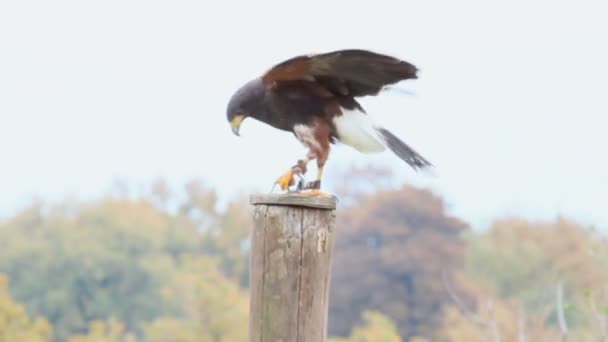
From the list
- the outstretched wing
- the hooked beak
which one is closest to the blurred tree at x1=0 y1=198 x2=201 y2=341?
the hooked beak

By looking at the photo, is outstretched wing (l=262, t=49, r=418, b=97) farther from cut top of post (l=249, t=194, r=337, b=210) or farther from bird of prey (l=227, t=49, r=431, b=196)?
cut top of post (l=249, t=194, r=337, b=210)

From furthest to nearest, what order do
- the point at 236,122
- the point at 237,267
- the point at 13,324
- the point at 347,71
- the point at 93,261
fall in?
the point at 93,261 < the point at 237,267 < the point at 13,324 < the point at 236,122 < the point at 347,71

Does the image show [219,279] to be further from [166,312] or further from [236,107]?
[236,107]

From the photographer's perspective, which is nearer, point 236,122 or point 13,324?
point 236,122

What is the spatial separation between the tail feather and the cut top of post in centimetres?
101

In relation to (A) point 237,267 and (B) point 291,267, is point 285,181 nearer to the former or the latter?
(B) point 291,267

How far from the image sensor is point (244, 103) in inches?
176

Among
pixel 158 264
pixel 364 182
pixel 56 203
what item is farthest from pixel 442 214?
pixel 56 203

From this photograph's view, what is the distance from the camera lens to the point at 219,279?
2475cm

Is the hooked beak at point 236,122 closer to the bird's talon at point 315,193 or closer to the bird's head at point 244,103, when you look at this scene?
the bird's head at point 244,103

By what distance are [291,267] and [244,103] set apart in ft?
3.84

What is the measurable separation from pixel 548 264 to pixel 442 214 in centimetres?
345

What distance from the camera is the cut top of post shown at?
11.7ft

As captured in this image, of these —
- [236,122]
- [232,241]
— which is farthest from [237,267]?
[236,122]
